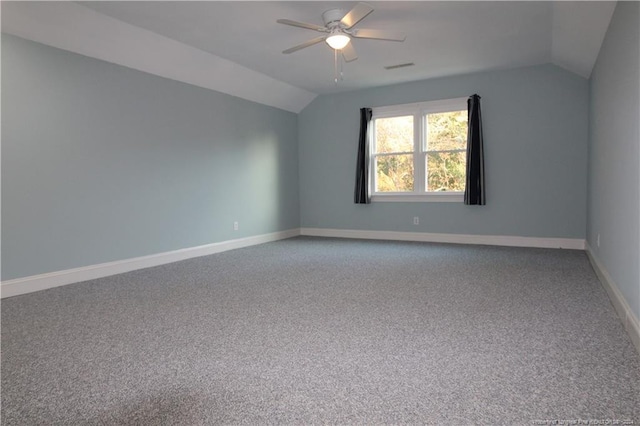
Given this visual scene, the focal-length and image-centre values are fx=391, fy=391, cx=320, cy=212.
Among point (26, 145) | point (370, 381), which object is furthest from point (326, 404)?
point (26, 145)

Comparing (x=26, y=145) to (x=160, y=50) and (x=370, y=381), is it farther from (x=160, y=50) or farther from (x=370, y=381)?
(x=370, y=381)

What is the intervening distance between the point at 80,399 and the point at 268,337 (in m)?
0.94

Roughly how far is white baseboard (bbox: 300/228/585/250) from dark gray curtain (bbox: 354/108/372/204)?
24.5 inches

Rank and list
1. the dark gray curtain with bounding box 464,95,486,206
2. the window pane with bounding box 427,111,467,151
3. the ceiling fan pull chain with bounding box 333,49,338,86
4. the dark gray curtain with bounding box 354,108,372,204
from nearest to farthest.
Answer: the ceiling fan pull chain with bounding box 333,49,338,86 → the dark gray curtain with bounding box 464,95,486,206 → the window pane with bounding box 427,111,467,151 → the dark gray curtain with bounding box 354,108,372,204

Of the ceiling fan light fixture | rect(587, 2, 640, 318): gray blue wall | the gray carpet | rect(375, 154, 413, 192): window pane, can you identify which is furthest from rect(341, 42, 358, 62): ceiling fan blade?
rect(375, 154, 413, 192): window pane

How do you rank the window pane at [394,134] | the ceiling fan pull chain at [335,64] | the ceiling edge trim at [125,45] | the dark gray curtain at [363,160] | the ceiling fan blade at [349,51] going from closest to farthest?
1. the ceiling edge trim at [125,45]
2. the ceiling fan blade at [349,51]
3. the ceiling fan pull chain at [335,64]
4. the window pane at [394,134]
5. the dark gray curtain at [363,160]

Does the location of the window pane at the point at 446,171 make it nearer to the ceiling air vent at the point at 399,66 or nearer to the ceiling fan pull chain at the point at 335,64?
the ceiling air vent at the point at 399,66

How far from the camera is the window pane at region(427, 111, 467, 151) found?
5895mm

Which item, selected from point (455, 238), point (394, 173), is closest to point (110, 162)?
point (394, 173)

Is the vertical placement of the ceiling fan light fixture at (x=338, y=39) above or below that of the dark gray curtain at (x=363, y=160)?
above

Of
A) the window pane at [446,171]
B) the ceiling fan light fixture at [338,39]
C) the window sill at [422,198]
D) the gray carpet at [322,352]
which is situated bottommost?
the gray carpet at [322,352]

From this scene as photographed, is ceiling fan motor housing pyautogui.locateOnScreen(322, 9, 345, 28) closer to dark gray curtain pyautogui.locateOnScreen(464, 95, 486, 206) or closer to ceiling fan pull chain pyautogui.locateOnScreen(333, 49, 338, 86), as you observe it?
ceiling fan pull chain pyautogui.locateOnScreen(333, 49, 338, 86)

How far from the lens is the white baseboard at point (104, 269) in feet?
11.1

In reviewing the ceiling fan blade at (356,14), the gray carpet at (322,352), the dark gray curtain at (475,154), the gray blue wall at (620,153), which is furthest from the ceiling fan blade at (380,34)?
the dark gray curtain at (475,154)
